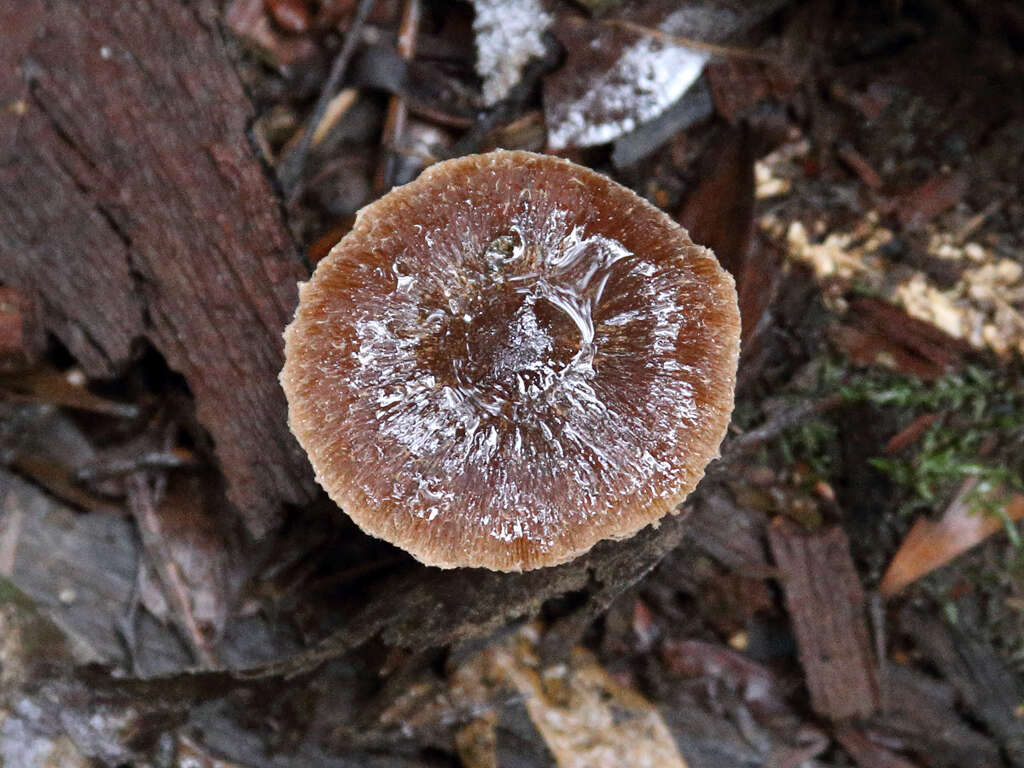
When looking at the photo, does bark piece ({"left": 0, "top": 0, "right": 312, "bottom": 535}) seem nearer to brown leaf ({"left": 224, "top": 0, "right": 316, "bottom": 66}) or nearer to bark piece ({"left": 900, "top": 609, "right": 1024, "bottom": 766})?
brown leaf ({"left": 224, "top": 0, "right": 316, "bottom": 66})

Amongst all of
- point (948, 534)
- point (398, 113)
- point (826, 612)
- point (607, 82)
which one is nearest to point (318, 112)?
point (398, 113)

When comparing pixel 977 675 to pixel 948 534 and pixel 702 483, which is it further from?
pixel 702 483

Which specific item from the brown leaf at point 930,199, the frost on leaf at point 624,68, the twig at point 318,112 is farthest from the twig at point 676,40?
the twig at point 318,112

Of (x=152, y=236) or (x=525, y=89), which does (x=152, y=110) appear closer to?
(x=152, y=236)

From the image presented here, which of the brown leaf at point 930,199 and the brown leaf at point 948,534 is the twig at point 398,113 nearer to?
the brown leaf at point 930,199

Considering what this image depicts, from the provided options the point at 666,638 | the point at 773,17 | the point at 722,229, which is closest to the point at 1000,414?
the point at 722,229
